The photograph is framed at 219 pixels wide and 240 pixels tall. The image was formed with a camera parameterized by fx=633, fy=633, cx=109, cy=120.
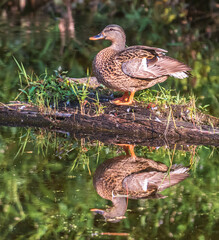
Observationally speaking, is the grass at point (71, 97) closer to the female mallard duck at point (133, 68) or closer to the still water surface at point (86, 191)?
the female mallard duck at point (133, 68)

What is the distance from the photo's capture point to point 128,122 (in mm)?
7055

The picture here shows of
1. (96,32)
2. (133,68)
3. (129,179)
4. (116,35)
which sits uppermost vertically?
(116,35)

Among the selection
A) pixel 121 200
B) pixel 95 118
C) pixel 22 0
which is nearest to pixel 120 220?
pixel 121 200

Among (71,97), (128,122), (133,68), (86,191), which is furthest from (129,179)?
(71,97)

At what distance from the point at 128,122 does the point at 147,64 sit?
2.24ft

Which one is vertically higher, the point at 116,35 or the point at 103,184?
the point at 116,35

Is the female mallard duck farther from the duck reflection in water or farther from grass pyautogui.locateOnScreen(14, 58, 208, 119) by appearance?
the duck reflection in water

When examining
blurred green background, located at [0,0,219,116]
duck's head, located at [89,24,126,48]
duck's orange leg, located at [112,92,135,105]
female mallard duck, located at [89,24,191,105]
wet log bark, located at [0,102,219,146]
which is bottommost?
blurred green background, located at [0,0,219,116]

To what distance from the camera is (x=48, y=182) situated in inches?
221

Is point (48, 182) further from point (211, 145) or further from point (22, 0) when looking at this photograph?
point (22, 0)

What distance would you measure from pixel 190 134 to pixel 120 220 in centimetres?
231

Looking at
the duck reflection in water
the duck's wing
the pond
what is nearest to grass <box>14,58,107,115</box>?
the pond

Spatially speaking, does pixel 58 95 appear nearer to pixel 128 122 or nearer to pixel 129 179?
pixel 128 122

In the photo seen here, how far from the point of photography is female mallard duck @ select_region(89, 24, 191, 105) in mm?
7066
